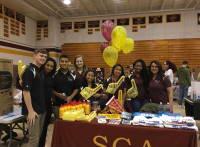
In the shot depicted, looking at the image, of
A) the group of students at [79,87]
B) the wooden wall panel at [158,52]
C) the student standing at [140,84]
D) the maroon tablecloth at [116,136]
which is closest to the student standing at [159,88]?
the group of students at [79,87]

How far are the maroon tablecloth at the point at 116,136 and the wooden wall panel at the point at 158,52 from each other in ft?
31.0

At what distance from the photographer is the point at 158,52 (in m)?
11.7

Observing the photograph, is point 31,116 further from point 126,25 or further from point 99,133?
point 126,25

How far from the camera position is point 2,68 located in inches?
165

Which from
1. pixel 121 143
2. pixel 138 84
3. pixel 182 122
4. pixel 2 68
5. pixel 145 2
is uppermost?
pixel 145 2

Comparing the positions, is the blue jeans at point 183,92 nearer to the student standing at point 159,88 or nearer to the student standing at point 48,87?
the student standing at point 159,88

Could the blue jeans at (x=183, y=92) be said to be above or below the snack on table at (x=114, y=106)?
below

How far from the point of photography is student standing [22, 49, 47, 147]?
3.07 m

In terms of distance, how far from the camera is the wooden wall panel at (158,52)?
37.3ft

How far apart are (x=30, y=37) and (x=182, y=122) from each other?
10805 mm

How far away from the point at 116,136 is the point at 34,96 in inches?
48.6

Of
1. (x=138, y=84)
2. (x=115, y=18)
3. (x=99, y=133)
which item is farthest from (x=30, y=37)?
(x=99, y=133)

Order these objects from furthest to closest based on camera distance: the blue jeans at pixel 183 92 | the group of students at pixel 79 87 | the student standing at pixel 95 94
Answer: the blue jeans at pixel 183 92
the student standing at pixel 95 94
the group of students at pixel 79 87

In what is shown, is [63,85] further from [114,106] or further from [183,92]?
[183,92]
